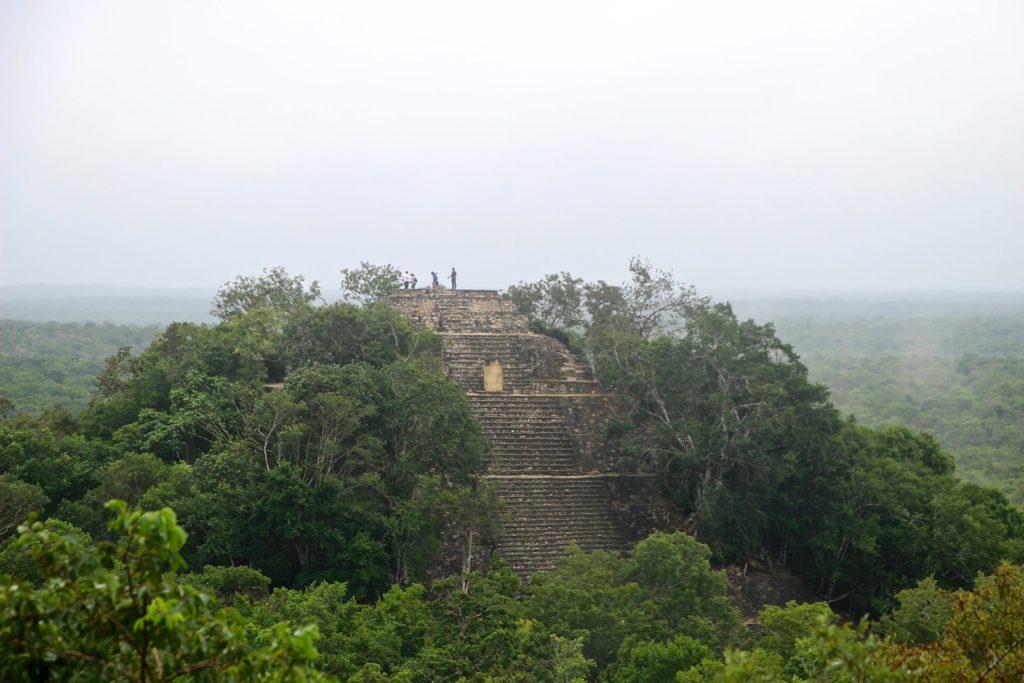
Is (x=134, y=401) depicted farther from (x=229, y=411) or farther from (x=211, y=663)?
(x=211, y=663)

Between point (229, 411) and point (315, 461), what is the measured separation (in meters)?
2.56

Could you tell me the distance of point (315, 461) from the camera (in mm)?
15141

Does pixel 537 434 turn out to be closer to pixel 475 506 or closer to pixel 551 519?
pixel 551 519

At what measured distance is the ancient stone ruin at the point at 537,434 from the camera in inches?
692

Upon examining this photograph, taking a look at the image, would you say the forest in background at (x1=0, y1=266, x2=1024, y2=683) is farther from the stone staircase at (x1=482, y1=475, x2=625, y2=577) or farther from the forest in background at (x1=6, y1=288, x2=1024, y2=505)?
the forest in background at (x1=6, y1=288, x2=1024, y2=505)

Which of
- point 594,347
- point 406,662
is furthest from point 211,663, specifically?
point 594,347

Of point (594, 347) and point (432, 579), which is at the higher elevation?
point (594, 347)

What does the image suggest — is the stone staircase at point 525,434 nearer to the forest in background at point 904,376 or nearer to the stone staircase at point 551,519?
the stone staircase at point 551,519

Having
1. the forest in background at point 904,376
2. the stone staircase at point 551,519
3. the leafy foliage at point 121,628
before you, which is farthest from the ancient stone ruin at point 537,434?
the forest in background at point 904,376

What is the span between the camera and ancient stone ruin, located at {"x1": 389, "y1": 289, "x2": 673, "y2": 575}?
1758cm

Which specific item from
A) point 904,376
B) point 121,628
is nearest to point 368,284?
point 121,628

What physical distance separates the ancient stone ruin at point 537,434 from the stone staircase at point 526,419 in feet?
0.07

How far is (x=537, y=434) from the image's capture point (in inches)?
788

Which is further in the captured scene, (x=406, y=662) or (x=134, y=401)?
(x=134, y=401)
